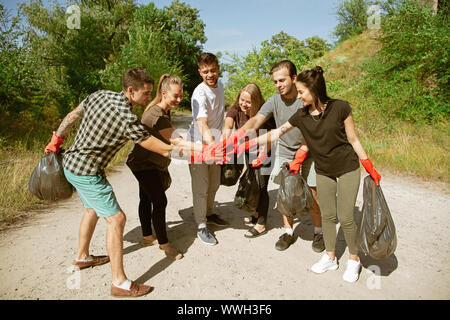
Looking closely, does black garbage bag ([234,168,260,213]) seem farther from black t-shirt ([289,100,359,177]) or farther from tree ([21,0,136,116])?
tree ([21,0,136,116])

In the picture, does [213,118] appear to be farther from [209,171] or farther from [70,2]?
[70,2]

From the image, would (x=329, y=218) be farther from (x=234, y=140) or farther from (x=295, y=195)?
(x=234, y=140)

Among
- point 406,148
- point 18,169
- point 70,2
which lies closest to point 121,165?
point 18,169

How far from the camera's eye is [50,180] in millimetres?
2908

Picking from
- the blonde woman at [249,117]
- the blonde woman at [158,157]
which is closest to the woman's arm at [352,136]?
the blonde woman at [249,117]

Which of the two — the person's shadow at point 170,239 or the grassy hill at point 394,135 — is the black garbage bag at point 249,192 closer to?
the person's shadow at point 170,239

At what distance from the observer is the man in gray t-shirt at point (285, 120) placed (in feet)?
10.4

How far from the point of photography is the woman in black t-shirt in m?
2.63

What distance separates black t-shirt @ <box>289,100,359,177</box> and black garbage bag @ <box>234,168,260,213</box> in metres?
0.99

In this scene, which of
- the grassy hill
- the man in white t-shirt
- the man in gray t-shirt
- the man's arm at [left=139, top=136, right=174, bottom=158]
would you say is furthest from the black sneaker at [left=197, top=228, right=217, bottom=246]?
the grassy hill

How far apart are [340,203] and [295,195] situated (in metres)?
0.50

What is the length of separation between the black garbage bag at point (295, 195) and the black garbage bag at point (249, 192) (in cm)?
50

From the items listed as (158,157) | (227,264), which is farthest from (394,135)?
(158,157)
